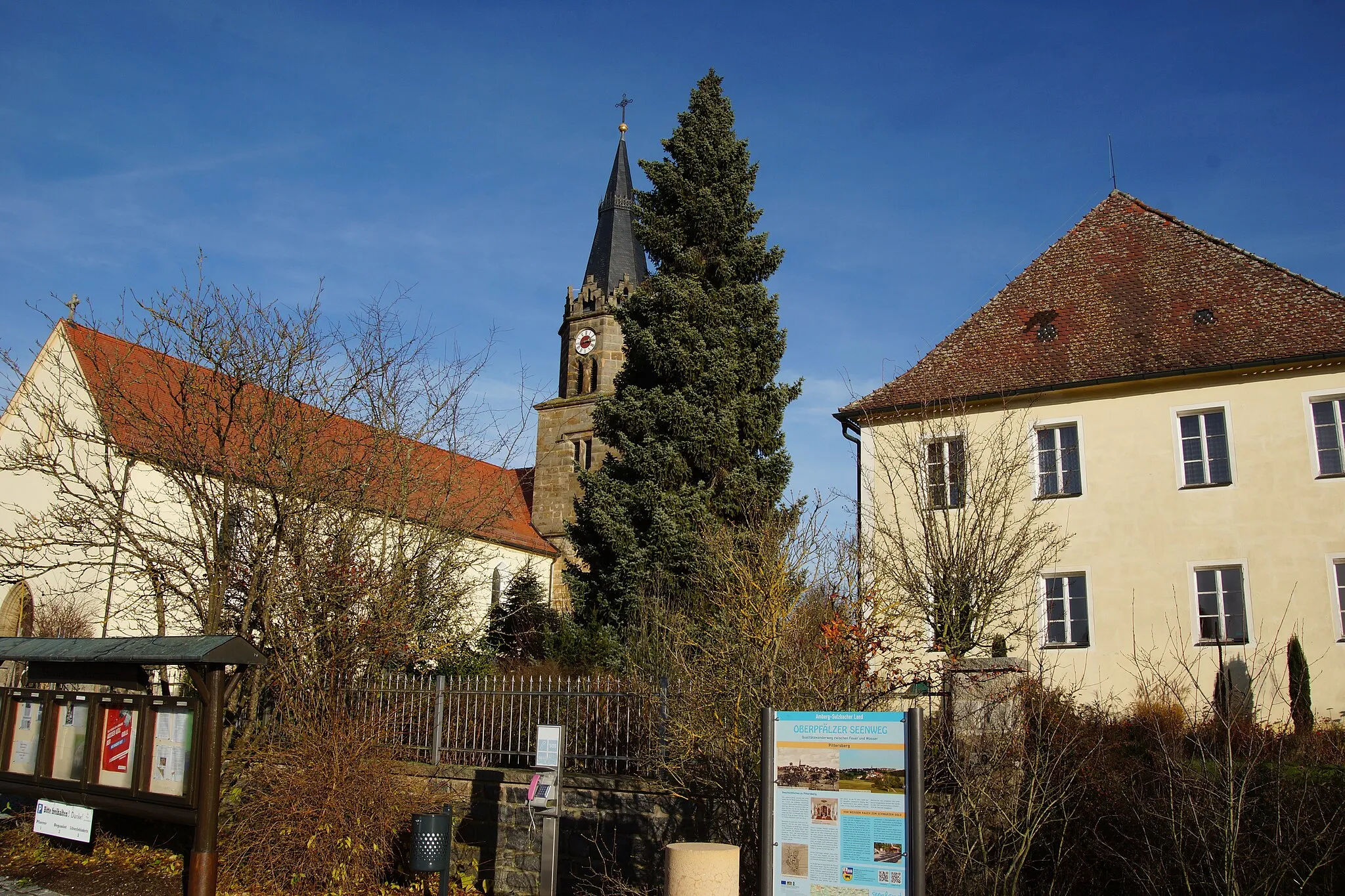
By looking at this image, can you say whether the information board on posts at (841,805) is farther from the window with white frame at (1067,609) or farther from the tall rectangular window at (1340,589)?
the tall rectangular window at (1340,589)

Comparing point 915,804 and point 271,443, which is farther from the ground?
point 271,443

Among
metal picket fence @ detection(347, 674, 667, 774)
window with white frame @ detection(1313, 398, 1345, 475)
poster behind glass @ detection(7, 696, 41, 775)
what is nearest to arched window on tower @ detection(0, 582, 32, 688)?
poster behind glass @ detection(7, 696, 41, 775)

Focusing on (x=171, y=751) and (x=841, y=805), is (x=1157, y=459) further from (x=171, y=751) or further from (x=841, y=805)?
(x=171, y=751)

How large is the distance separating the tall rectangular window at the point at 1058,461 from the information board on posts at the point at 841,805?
1527 cm

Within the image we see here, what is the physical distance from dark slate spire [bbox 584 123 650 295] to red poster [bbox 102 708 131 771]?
1305 inches

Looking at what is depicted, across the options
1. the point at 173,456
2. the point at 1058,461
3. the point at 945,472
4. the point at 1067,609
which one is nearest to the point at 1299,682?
the point at 1067,609

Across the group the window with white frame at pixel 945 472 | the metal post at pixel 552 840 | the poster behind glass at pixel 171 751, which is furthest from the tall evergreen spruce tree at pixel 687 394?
the poster behind glass at pixel 171 751

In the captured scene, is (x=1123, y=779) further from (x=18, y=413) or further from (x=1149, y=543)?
(x=18, y=413)

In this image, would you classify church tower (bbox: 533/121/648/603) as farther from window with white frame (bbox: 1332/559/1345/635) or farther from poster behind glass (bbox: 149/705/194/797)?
poster behind glass (bbox: 149/705/194/797)

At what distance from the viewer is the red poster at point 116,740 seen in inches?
404

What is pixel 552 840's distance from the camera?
29.9ft

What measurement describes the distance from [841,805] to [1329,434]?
16629mm

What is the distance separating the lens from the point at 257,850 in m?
9.90

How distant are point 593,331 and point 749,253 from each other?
798 inches
